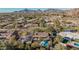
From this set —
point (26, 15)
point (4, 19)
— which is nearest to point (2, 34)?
point (4, 19)
